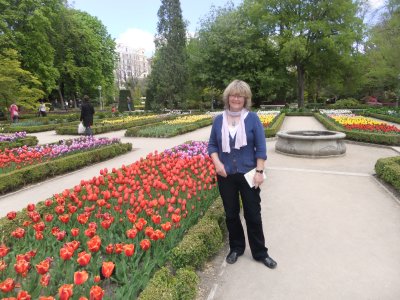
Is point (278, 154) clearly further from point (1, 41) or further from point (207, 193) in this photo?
point (1, 41)

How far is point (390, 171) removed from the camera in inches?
269

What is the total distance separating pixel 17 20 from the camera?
30359mm

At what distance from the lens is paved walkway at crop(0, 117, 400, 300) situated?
334 centimetres

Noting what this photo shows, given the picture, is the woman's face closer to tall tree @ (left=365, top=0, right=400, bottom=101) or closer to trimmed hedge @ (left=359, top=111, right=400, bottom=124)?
trimmed hedge @ (left=359, top=111, right=400, bottom=124)

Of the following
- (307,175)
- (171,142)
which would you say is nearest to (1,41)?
(171,142)

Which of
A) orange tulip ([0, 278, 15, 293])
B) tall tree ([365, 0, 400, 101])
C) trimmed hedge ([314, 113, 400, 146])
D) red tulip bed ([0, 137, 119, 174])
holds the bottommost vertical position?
trimmed hedge ([314, 113, 400, 146])

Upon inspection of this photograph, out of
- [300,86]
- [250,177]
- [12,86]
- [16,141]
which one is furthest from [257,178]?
[300,86]

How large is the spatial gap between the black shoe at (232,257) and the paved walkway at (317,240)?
0.23 feet

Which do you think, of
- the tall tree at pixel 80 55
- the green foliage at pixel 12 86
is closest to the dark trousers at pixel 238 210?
the green foliage at pixel 12 86

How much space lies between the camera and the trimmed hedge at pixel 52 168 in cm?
718

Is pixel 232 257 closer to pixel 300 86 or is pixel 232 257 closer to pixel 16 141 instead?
pixel 16 141

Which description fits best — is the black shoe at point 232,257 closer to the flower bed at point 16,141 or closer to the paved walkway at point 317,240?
the paved walkway at point 317,240

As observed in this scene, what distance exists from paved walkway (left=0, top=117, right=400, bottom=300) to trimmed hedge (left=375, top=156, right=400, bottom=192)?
24 centimetres

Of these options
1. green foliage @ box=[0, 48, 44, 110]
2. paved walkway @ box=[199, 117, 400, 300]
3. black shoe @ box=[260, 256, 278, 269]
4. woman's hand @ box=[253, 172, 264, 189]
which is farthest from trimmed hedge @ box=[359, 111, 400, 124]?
green foliage @ box=[0, 48, 44, 110]
